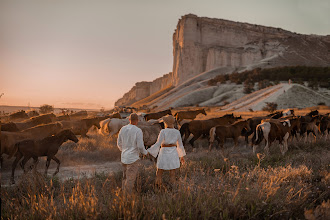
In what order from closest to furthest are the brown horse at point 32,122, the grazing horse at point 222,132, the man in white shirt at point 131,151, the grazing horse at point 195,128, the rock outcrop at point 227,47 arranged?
the man in white shirt at point 131,151, the grazing horse at point 222,132, the brown horse at point 32,122, the grazing horse at point 195,128, the rock outcrop at point 227,47

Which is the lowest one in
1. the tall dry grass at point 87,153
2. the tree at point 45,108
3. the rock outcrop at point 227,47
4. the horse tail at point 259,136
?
the tall dry grass at point 87,153

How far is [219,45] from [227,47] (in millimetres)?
4119

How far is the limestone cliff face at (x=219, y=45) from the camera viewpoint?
103312 millimetres

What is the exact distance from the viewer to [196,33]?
109 m

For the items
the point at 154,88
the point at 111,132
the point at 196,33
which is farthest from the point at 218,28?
the point at 111,132

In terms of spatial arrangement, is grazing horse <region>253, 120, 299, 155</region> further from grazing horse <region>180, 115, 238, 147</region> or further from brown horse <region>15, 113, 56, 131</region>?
brown horse <region>15, 113, 56, 131</region>

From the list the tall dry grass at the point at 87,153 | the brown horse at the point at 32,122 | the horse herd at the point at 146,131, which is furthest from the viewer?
the brown horse at the point at 32,122

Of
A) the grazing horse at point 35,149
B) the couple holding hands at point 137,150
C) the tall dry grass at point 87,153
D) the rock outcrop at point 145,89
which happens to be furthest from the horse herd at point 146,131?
the rock outcrop at point 145,89

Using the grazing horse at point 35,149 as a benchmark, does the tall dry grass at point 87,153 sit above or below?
below

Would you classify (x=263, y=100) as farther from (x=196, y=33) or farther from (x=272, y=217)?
(x=196, y=33)

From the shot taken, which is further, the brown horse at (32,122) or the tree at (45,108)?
the tree at (45,108)

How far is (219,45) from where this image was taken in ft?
371

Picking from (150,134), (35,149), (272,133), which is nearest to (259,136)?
(272,133)

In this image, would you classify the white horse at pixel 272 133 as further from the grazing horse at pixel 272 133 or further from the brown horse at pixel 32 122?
the brown horse at pixel 32 122
